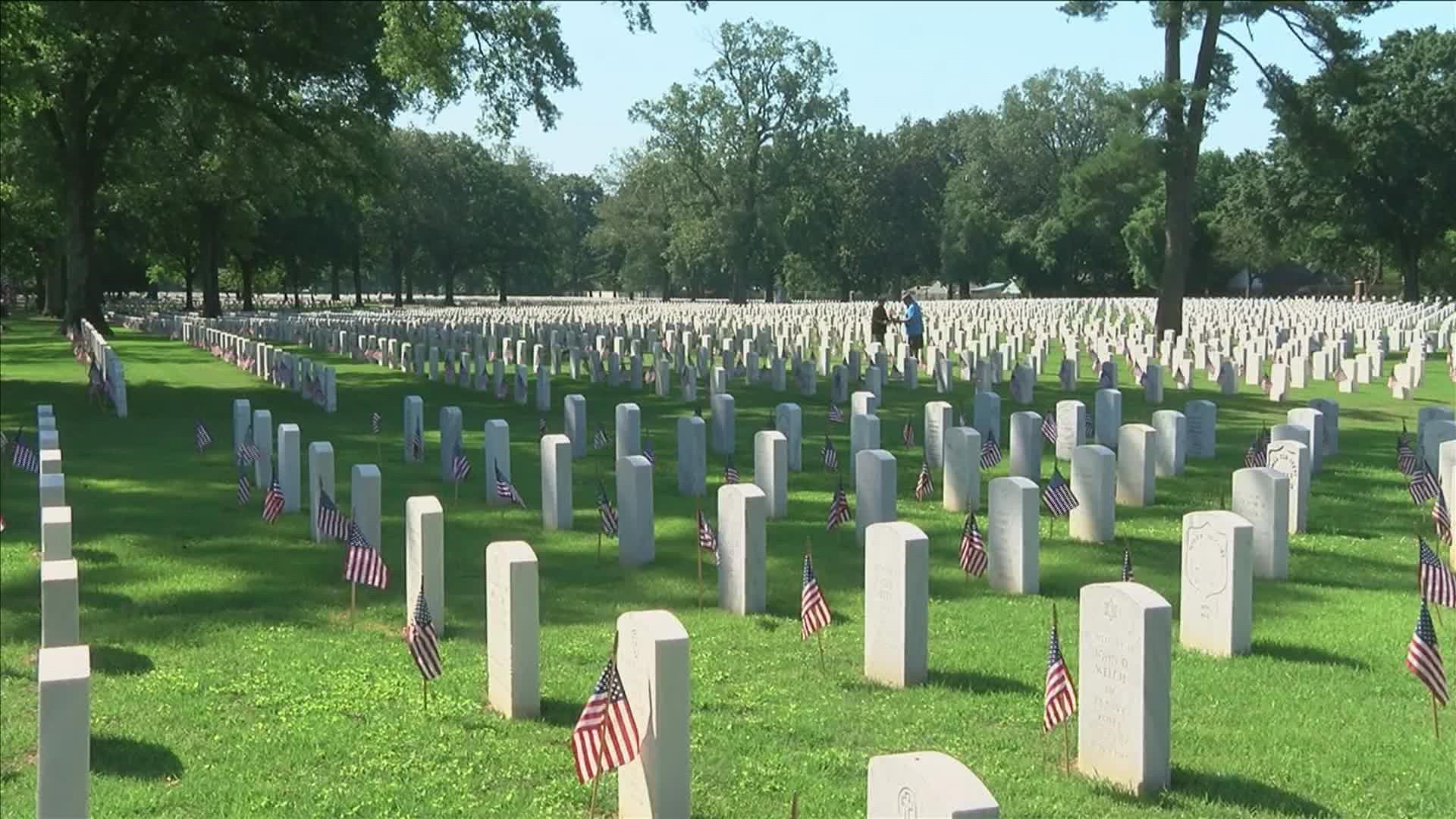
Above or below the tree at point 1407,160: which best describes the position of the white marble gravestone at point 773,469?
below

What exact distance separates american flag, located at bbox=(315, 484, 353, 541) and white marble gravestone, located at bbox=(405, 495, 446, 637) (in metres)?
1.81

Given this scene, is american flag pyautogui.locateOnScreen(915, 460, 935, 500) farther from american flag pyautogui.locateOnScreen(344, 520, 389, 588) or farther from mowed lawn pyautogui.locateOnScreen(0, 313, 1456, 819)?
american flag pyautogui.locateOnScreen(344, 520, 389, 588)

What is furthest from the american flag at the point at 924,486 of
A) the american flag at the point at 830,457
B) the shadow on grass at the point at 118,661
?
the shadow on grass at the point at 118,661

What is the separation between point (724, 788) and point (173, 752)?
91.4 inches

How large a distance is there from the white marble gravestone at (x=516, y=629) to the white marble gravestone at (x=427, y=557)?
1.14 metres

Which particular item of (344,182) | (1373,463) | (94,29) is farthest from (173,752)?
(344,182)

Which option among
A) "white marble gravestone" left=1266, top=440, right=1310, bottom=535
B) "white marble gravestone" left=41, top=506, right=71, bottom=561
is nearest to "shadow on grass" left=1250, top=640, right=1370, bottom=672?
"white marble gravestone" left=1266, top=440, right=1310, bottom=535

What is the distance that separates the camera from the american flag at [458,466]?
475 inches

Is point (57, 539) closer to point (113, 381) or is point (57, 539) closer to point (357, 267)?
point (113, 381)

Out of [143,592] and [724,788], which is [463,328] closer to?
[143,592]

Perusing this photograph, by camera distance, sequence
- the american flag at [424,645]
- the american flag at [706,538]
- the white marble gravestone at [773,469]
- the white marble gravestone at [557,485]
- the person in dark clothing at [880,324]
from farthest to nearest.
A: 1. the person in dark clothing at [880,324]
2. the white marble gravestone at [773,469]
3. the white marble gravestone at [557,485]
4. the american flag at [706,538]
5. the american flag at [424,645]

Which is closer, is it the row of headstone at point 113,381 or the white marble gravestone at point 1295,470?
the white marble gravestone at point 1295,470

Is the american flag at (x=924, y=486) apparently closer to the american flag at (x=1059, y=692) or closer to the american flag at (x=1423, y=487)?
the american flag at (x=1423, y=487)

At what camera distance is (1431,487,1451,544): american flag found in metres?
9.30
